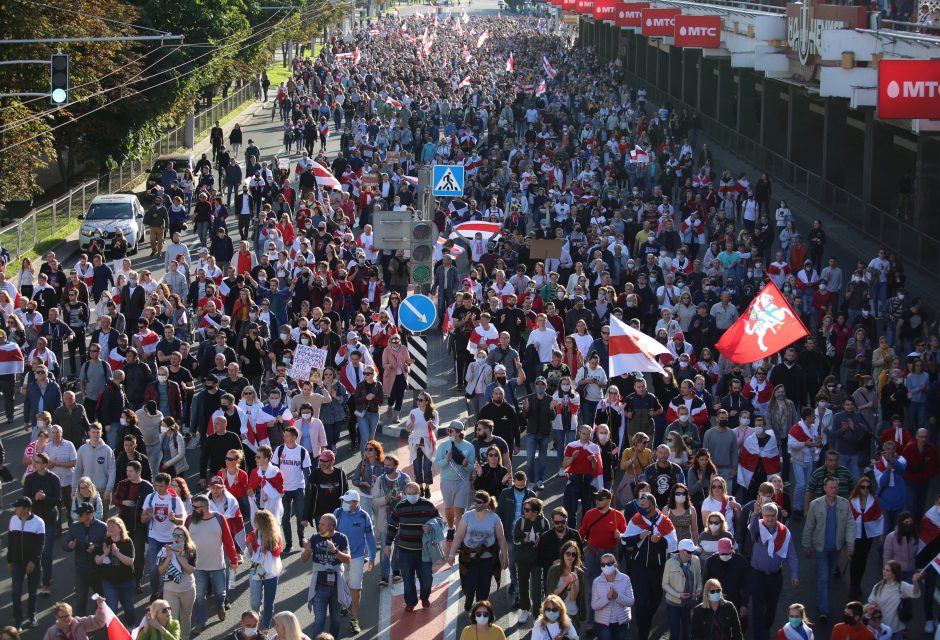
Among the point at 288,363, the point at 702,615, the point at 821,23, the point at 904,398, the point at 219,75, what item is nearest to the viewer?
the point at 702,615

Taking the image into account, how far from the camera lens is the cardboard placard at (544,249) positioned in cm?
2728

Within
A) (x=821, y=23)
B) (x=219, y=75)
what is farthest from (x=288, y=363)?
(x=219, y=75)

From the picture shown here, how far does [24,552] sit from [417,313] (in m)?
8.43

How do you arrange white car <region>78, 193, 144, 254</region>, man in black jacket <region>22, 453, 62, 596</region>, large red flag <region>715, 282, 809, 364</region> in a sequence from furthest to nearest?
1. white car <region>78, 193, 144, 254</region>
2. large red flag <region>715, 282, 809, 364</region>
3. man in black jacket <region>22, 453, 62, 596</region>

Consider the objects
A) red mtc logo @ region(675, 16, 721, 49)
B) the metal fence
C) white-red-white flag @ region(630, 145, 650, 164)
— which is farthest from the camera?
red mtc logo @ region(675, 16, 721, 49)

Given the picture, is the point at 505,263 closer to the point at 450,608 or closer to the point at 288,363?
the point at 288,363

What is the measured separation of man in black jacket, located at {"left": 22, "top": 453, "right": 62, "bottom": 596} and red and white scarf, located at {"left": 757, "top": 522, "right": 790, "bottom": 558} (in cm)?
676

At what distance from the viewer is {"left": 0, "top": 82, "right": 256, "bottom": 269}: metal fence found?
34.7 metres

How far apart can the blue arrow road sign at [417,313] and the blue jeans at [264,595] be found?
7.91 meters

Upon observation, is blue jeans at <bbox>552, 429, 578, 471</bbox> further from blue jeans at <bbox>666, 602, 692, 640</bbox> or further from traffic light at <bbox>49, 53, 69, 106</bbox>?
traffic light at <bbox>49, 53, 69, 106</bbox>

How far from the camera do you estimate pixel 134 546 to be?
14.7 meters

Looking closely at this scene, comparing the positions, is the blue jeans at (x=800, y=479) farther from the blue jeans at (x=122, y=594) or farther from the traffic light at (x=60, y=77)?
the traffic light at (x=60, y=77)

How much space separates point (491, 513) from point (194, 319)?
38.3 feet

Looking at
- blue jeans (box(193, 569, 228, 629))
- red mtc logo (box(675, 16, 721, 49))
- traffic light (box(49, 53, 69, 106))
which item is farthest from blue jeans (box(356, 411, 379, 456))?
red mtc logo (box(675, 16, 721, 49))
